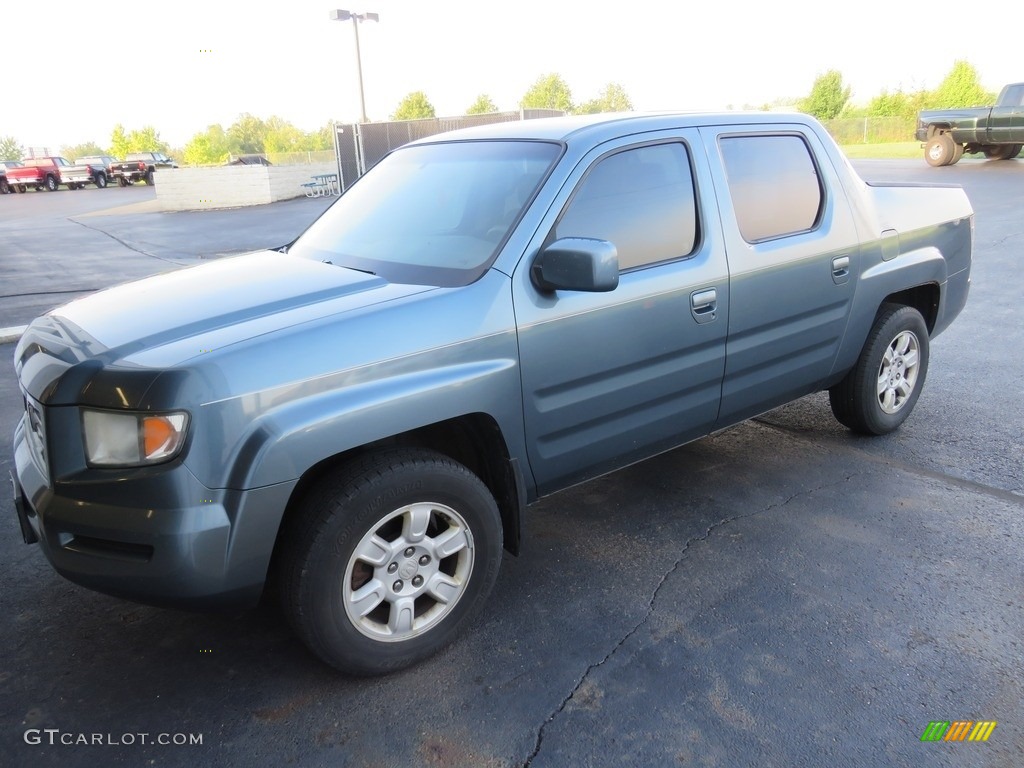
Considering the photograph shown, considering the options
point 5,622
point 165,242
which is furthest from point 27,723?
point 165,242

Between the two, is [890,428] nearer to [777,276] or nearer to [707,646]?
[777,276]

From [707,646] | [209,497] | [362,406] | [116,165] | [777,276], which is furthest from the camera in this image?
[116,165]

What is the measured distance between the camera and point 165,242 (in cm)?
1583

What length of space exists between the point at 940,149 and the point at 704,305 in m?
22.8

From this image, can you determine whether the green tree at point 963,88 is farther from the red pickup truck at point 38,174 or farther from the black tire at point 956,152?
the red pickup truck at point 38,174

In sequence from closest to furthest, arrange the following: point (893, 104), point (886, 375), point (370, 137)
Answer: point (886, 375), point (370, 137), point (893, 104)

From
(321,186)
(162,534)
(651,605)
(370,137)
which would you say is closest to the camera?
(162,534)

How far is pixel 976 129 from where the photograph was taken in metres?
21.5

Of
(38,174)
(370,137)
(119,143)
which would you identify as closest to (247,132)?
(119,143)

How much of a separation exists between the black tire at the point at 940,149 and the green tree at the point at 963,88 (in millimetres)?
28688

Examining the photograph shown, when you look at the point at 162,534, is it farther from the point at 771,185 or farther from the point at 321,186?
the point at 321,186

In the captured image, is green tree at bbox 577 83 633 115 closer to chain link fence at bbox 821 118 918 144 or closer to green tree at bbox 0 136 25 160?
chain link fence at bbox 821 118 918 144

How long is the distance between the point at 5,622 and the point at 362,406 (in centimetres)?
181

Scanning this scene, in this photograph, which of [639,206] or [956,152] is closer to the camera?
[639,206]
